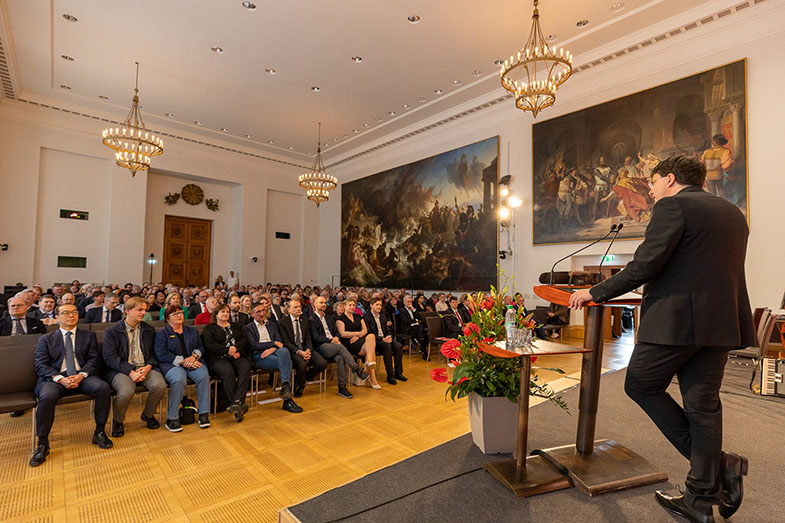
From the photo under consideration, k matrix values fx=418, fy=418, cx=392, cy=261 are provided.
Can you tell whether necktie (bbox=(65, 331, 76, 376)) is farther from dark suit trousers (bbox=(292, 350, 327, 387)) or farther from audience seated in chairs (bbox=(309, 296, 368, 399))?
audience seated in chairs (bbox=(309, 296, 368, 399))

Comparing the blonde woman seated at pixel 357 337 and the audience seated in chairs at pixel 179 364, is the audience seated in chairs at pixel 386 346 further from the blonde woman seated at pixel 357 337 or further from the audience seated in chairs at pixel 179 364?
the audience seated in chairs at pixel 179 364

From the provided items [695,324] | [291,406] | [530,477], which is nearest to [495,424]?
[530,477]

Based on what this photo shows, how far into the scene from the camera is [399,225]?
14.2m

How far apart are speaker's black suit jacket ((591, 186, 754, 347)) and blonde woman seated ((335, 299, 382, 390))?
410 centimetres

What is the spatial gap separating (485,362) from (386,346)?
319cm

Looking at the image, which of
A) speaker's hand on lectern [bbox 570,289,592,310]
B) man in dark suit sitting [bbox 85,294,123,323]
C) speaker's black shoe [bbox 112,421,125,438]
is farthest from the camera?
man in dark suit sitting [bbox 85,294,123,323]

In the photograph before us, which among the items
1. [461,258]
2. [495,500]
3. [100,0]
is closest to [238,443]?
[495,500]

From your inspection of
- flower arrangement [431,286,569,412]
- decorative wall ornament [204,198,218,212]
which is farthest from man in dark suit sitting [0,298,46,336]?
decorative wall ornament [204,198,218,212]

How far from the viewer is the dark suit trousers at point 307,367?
501 centimetres

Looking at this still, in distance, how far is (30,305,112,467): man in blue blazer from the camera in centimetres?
343

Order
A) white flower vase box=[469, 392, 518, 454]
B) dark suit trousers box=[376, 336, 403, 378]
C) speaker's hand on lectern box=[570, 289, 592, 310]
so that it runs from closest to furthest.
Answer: speaker's hand on lectern box=[570, 289, 592, 310] < white flower vase box=[469, 392, 518, 454] < dark suit trousers box=[376, 336, 403, 378]

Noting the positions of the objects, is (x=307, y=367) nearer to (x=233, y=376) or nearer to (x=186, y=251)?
(x=233, y=376)

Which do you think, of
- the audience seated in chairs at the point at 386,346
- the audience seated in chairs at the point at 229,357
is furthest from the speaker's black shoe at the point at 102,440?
the audience seated in chairs at the point at 386,346

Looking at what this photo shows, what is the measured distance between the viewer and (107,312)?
6.55 meters
